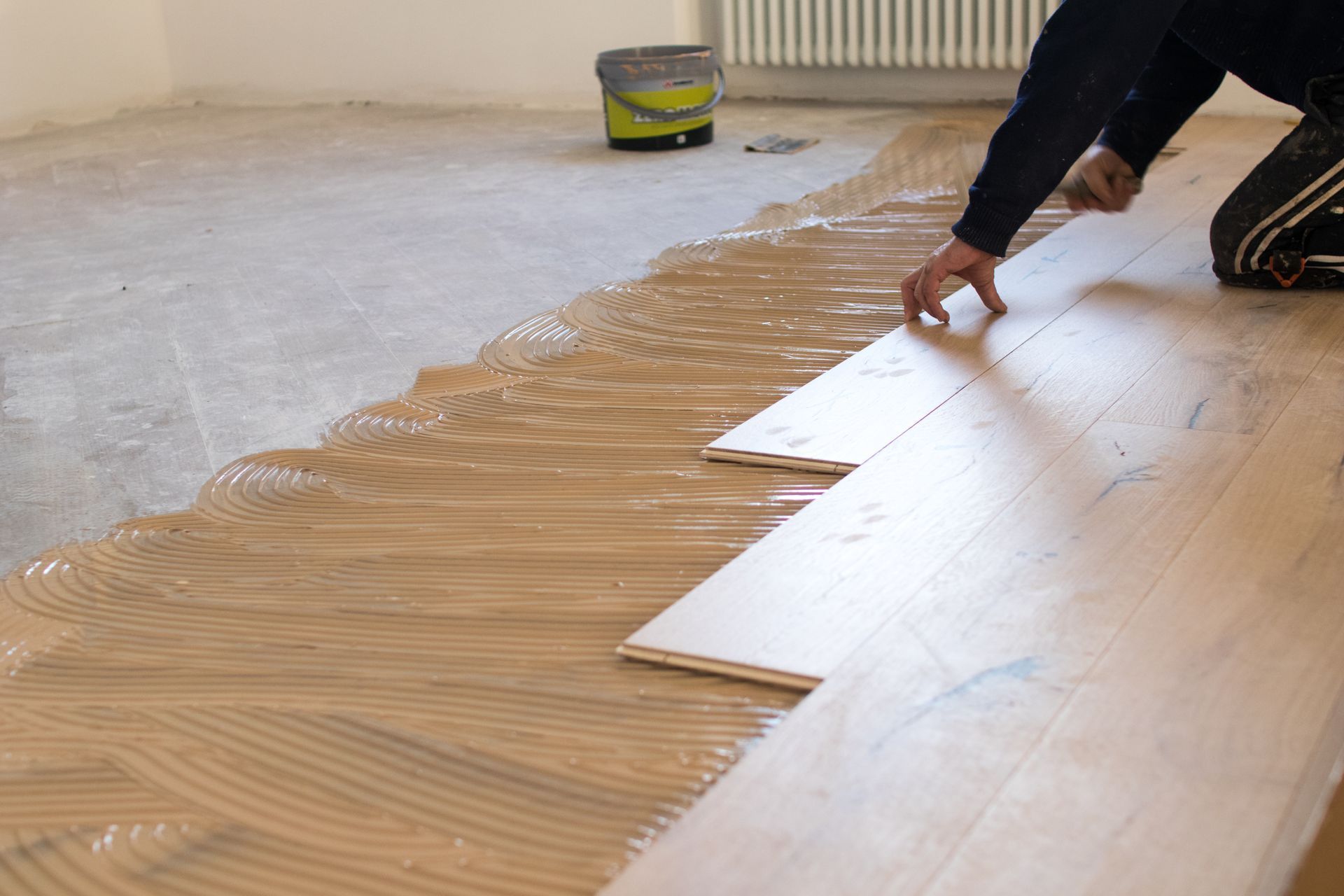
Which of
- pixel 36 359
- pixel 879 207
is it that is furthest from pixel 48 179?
pixel 879 207

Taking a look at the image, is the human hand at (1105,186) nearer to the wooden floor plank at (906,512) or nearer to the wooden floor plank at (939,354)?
the wooden floor plank at (939,354)

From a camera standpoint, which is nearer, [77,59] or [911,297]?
[911,297]

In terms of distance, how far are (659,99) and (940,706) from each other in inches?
135

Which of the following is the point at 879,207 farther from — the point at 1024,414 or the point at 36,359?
the point at 36,359

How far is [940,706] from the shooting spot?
3.32 ft

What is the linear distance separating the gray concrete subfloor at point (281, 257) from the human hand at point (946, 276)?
2.45 feet

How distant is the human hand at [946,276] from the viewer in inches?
74.9

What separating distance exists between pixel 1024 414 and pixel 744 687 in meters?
0.70

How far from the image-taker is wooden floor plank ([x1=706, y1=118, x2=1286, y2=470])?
161 cm

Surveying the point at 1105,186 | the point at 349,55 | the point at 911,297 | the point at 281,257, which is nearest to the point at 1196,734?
the point at 911,297

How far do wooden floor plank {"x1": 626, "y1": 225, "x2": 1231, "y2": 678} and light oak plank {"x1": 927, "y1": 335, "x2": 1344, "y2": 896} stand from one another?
21cm

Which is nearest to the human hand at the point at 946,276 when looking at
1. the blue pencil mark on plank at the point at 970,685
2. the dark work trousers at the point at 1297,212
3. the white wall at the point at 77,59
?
the dark work trousers at the point at 1297,212

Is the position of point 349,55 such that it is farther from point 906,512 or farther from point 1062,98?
point 906,512

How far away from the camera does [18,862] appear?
3.17ft
